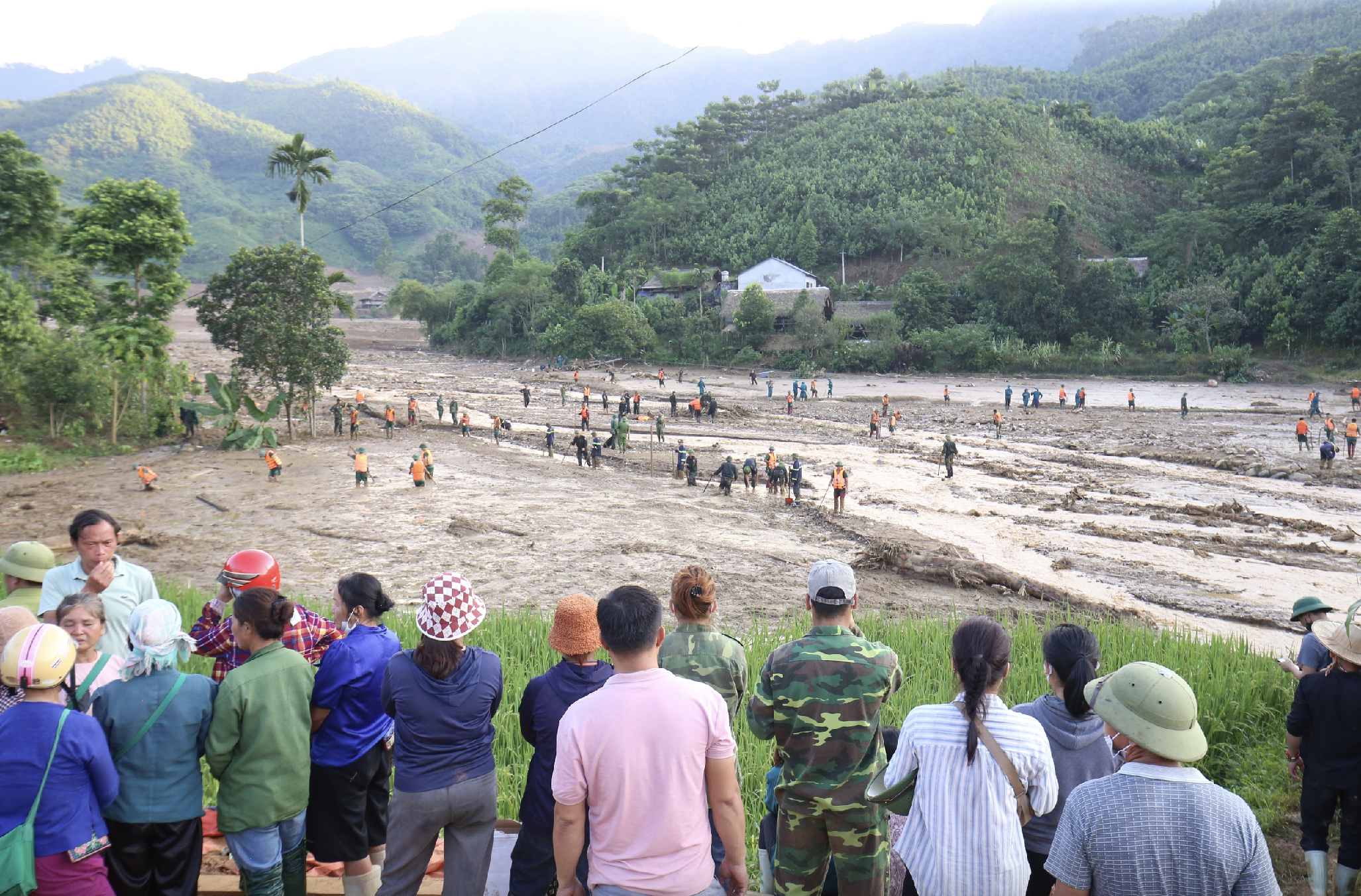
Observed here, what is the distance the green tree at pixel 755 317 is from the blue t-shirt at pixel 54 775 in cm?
4874

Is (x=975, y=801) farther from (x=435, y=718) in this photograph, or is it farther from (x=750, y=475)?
(x=750, y=475)

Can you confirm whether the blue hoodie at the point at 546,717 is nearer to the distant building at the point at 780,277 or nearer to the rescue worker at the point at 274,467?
the rescue worker at the point at 274,467

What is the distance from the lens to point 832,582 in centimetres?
316

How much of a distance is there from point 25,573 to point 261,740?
2.37 metres

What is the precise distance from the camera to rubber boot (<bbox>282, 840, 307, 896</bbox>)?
3.62m

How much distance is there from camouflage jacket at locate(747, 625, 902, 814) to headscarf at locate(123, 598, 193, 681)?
2315 millimetres

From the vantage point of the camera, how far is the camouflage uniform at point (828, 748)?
121 inches

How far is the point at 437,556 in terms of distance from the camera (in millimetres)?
14578

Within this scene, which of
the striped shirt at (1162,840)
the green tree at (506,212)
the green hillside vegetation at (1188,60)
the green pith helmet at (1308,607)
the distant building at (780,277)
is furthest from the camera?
the green hillside vegetation at (1188,60)

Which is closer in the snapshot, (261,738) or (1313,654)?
(261,738)

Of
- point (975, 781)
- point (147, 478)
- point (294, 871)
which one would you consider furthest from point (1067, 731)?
point (147, 478)

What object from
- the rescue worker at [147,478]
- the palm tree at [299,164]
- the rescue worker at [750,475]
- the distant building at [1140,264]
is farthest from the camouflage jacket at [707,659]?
the distant building at [1140,264]

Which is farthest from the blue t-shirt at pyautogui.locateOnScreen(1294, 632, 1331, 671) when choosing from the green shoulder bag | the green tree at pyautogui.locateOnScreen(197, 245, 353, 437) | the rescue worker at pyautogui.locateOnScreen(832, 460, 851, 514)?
the green tree at pyautogui.locateOnScreen(197, 245, 353, 437)

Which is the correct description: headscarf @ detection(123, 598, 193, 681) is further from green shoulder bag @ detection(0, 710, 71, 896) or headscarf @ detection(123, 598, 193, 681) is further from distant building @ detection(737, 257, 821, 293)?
distant building @ detection(737, 257, 821, 293)
